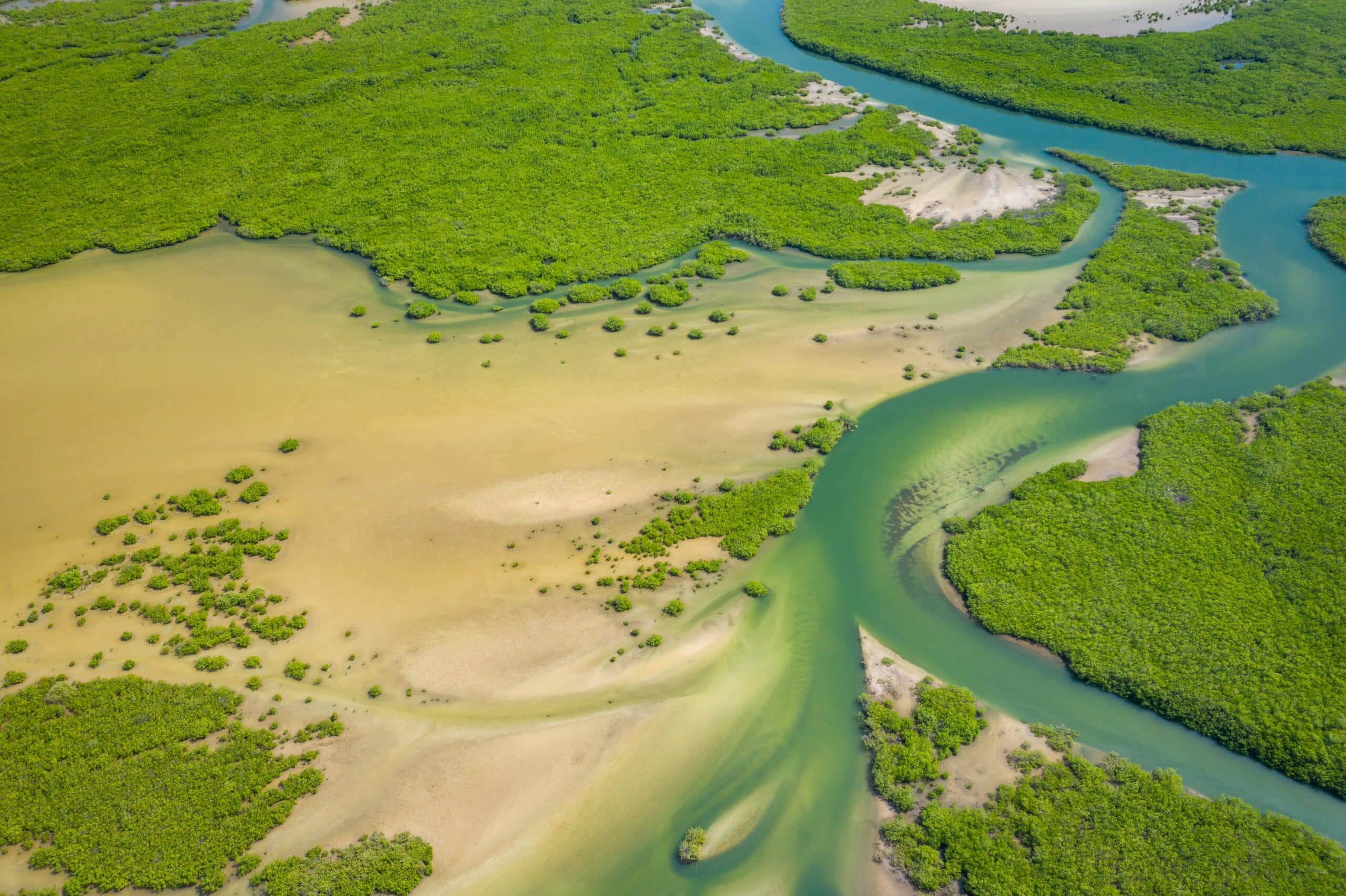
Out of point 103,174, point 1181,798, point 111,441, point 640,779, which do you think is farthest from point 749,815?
point 103,174

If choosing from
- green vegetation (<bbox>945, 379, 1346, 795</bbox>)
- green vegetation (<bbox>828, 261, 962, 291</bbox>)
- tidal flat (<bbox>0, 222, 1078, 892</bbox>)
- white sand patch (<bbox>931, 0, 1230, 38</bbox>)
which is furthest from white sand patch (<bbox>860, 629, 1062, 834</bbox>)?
white sand patch (<bbox>931, 0, 1230, 38</bbox>)

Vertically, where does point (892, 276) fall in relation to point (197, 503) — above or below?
above

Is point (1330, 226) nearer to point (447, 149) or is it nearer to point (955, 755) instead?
point (955, 755)

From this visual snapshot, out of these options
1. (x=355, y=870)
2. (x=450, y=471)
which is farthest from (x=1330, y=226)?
(x=355, y=870)

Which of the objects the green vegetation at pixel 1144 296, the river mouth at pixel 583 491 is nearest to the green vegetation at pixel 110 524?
the river mouth at pixel 583 491

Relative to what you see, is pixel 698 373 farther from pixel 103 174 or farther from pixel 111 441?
pixel 103 174

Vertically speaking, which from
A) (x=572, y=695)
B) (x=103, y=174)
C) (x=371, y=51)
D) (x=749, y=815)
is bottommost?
(x=749, y=815)
